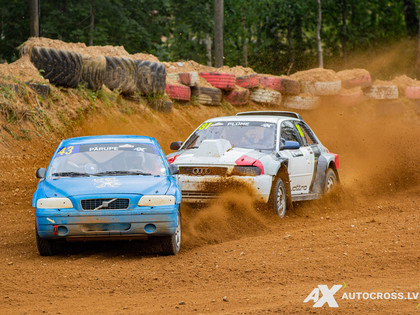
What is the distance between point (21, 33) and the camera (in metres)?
32.0

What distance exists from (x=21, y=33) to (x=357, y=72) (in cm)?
1542

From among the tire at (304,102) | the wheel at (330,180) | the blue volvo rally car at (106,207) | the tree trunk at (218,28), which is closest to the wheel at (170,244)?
the blue volvo rally car at (106,207)

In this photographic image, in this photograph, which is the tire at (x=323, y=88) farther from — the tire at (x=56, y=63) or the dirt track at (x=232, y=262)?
the dirt track at (x=232, y=262)

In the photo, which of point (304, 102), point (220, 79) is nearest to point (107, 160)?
point (220, 79)

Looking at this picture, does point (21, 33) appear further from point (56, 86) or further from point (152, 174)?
point (152, 174)

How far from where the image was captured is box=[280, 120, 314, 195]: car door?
11.7m

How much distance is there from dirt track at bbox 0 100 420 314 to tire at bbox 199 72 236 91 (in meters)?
8.88

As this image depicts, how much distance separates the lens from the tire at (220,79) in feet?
72.4

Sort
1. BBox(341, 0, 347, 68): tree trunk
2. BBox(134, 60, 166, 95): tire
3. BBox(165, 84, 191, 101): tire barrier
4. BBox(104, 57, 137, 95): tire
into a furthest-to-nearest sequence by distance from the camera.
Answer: BBox(341, 0, 347, 68): tree trunk → BBox(165, 84, 191, 101): tire barrier → BBox(134, 60, 166, 95): tire → BBox(104, 57, 137, 95): tire

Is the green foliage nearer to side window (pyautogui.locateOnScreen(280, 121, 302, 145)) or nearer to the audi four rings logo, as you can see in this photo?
Result: side window (pyautogui.locateOnScreen(280, 121, 302, 145))

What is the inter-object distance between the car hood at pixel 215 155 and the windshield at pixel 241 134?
40cm

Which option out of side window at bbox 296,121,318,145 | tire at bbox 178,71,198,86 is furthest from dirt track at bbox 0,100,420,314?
tire at bbox 178,71,198,86

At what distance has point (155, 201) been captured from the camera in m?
8.27

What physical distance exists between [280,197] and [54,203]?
4011 millimetres
